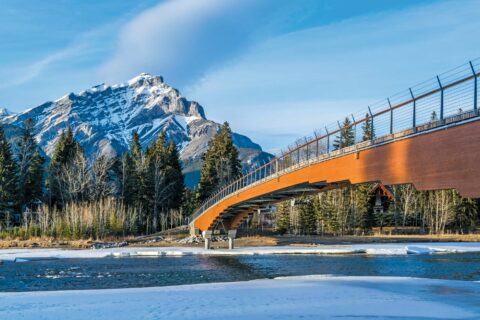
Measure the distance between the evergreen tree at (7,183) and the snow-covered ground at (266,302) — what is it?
5477 centimetres

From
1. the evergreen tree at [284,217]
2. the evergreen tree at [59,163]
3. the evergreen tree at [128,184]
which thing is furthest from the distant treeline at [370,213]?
the evergreen tree at [59,163]

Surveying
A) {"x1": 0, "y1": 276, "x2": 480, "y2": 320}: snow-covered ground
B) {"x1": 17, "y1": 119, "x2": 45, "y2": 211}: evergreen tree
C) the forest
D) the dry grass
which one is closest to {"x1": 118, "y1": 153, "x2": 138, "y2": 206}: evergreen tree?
the forest

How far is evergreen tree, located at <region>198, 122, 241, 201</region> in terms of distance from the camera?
87.8 metres

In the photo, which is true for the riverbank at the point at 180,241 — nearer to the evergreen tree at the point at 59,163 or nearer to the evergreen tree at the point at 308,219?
the evergreen tree at the point at 308,219

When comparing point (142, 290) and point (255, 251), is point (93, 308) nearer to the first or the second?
point (142, 290)

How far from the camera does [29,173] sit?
81.5 m

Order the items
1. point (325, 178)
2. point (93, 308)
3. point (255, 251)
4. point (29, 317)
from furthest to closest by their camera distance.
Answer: point (255, 251) < point (325, 178) < point (93, 308) < point (29, 317)

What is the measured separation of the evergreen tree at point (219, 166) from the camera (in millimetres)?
87812

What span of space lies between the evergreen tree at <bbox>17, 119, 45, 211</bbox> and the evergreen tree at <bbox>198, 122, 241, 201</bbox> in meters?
24.7

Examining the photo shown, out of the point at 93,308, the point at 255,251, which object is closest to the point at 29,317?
the point at 93,308

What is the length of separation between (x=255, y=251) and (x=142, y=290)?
86.5 feet

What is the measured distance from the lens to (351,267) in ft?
119

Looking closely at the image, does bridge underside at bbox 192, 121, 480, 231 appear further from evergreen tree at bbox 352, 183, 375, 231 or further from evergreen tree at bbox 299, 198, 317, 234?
evergreen tree at bbox 352, 183, 375, 231

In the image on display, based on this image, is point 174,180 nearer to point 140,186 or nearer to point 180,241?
point 140,186
